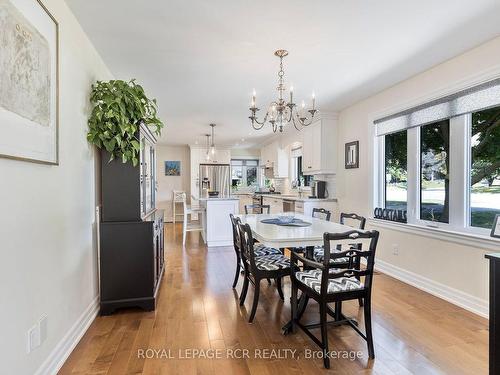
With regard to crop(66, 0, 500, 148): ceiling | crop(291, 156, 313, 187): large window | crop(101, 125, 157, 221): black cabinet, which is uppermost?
crop(66, 0, 500, 148): ceiling

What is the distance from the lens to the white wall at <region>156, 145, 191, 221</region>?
8.82m

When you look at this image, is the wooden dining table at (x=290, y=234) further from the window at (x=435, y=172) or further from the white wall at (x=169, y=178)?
the white wall at (x=169, y=178)

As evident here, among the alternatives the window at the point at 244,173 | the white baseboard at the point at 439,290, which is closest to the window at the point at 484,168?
the white baseboard at the point at 439,290

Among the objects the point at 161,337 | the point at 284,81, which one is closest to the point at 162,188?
the point at 284,81

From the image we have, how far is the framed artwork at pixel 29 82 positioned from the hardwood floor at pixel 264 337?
1.40m

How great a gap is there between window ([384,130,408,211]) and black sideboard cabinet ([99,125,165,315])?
10.3ft

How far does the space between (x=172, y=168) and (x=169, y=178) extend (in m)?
0.33

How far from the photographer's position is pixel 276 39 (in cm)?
250

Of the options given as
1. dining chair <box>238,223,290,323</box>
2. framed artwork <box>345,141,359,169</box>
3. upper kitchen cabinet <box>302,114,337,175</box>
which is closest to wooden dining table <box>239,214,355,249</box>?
dining chair <box>238,223,290,323</box>

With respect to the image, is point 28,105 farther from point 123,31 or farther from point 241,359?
point 241,359

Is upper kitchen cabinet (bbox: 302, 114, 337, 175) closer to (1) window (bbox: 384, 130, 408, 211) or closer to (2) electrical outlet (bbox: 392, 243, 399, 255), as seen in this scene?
(1) window (bbox: 384, 130, 408, 211)

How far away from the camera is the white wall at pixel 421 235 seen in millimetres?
2636

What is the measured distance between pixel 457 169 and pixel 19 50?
12.1 feet

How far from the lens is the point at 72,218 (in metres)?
2.11
